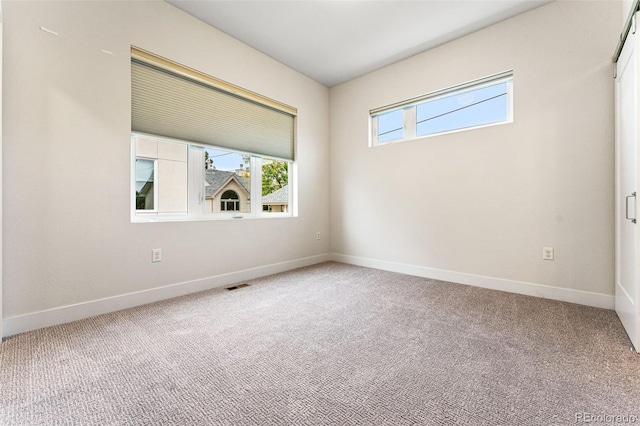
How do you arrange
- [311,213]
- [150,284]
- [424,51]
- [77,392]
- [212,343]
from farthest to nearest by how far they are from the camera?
[311,213]
[424,51]
[150,284]
[212,343]
[77,392]

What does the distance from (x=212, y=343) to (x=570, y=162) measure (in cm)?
332

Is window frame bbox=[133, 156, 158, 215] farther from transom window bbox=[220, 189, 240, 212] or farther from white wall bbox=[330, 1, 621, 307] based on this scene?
white wall bbox=[330, 1, 621, 307]

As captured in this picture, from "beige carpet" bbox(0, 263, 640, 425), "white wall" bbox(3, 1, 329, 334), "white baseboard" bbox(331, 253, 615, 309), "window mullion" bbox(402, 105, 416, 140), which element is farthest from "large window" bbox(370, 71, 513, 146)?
"white wall" bbox(3, 1, 329, 334)

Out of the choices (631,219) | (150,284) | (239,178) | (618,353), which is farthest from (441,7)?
(150,284)

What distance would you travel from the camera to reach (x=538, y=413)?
3.80 feet

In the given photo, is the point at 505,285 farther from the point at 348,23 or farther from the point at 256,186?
the point at 348,23

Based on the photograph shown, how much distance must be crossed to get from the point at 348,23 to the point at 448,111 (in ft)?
4.97

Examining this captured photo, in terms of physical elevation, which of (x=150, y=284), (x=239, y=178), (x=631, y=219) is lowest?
(x=150, y=284)

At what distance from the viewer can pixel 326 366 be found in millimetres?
1521

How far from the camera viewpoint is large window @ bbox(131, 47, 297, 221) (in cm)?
259

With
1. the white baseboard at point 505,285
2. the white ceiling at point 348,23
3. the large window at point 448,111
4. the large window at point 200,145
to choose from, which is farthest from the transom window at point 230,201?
the large window at point 448,111

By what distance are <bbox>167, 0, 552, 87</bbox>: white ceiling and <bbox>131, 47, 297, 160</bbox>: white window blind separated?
1.95 feet

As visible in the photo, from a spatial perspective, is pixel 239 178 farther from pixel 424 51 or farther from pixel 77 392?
pixel 424 51

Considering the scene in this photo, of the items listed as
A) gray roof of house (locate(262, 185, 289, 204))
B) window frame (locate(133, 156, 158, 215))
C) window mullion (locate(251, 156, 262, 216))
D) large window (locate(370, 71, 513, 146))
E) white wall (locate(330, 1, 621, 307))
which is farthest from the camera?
gray roof of house (locate(262, 185, 289, 204))
